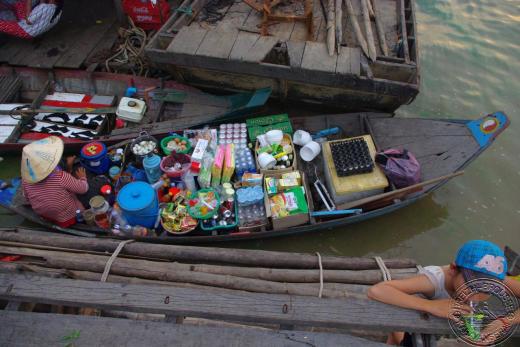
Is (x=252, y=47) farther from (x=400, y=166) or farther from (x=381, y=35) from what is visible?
(x=400, y=166)

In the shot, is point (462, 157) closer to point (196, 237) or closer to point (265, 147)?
point (265, 147)

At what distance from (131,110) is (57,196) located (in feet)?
8.09

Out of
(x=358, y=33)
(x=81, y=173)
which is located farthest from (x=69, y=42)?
(x=358, y=33)

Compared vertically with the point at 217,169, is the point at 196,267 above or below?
above

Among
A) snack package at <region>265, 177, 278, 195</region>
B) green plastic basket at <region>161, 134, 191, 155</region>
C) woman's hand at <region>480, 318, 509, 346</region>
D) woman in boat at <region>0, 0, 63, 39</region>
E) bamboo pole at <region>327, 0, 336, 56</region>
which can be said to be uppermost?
bamboo pole at <region>327, 0, 336, 56</region>

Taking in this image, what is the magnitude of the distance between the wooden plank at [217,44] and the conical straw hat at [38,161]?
10.2 ft

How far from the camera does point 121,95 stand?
7473 mm

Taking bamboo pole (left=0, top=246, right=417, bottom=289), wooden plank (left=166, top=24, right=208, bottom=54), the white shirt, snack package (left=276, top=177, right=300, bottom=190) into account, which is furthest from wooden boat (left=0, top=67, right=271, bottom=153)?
the white shirt

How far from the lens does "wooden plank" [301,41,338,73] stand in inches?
229

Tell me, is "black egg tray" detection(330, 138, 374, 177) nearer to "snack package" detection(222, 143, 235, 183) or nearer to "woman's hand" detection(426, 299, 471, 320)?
"snack package" detection(222, 143, 235, 183)

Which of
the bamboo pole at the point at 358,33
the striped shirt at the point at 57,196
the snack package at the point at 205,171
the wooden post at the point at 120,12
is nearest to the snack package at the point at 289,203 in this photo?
the snack package at the point at 205,171

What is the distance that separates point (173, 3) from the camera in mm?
8711

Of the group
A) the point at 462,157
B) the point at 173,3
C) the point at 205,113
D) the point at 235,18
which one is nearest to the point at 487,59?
the point at 462,157
